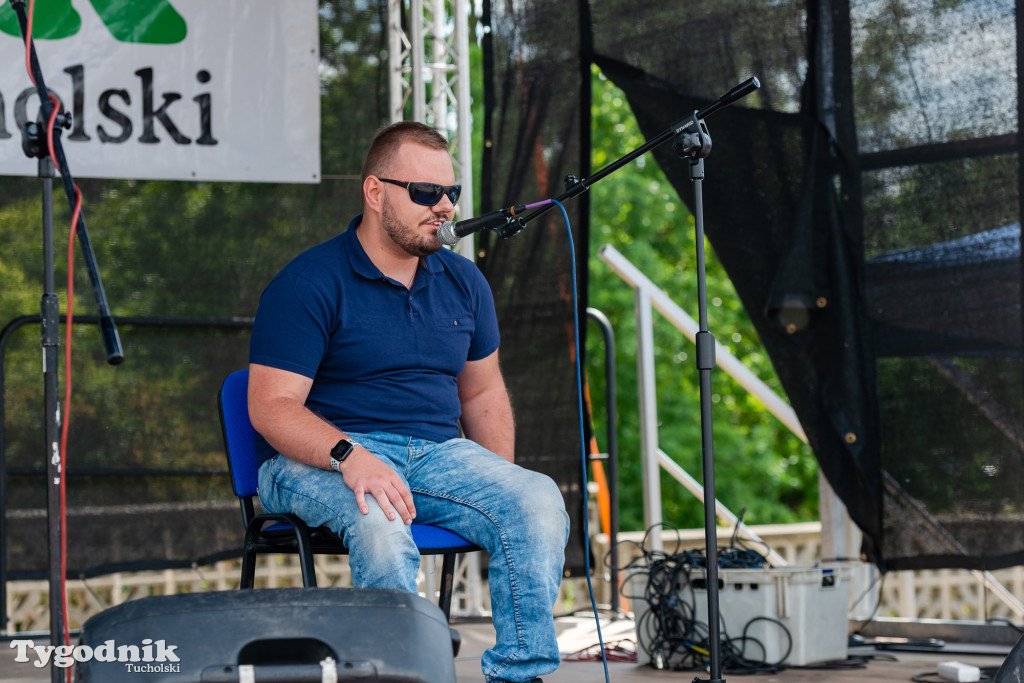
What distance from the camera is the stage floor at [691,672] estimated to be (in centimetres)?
260

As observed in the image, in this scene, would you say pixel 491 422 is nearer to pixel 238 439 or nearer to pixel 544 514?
pixel 544 514

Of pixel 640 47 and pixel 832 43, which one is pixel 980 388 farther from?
pixel 640 47

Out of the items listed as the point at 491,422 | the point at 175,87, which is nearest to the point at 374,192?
the point at 491,422

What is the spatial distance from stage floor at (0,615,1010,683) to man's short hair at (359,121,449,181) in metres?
1.23

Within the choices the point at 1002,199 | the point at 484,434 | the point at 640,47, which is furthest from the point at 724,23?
the point at 484,434

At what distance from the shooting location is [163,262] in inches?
142

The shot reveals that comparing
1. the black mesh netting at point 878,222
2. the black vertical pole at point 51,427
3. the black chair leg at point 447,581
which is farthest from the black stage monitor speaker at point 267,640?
the black mesh netting at point 878,222

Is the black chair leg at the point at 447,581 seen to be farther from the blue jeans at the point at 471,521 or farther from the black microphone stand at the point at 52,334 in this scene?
the black microphone stand at the point at 52,334

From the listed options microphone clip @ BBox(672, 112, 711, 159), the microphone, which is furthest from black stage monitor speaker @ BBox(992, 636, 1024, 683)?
the microphone

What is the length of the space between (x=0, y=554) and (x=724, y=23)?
2.71 metres

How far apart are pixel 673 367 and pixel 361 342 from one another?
39.0 ft

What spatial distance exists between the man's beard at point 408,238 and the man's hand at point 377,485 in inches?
19.1

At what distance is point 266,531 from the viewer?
85.7 inches

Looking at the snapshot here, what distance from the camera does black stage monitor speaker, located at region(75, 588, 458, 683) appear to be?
130 cm
